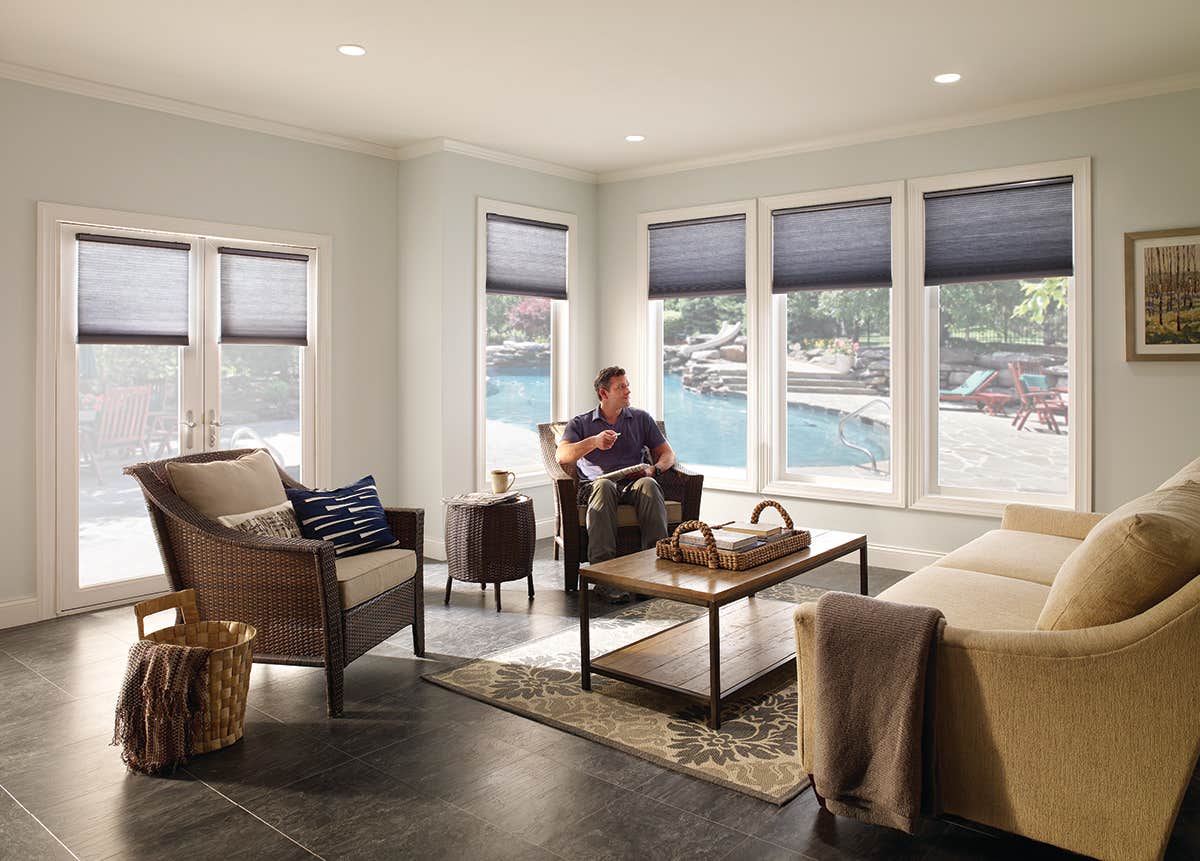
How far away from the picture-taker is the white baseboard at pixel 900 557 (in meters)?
5.22

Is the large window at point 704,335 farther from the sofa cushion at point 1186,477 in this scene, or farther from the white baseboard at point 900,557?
the sofa cushion at point 1186,477

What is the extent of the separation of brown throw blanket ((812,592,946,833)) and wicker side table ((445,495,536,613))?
7.91 ft

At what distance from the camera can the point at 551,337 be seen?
641cm

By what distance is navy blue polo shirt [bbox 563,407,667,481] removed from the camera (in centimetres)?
498

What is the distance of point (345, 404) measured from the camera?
5500 millimetres

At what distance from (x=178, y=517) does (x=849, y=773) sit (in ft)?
7.86

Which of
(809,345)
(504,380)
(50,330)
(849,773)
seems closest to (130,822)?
(849,773)

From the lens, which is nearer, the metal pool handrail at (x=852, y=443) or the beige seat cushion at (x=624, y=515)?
the beige seat cushion at (x=624, y=515)

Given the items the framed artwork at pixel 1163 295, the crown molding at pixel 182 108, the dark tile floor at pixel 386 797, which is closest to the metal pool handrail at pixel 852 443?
the framed artwork at pixel 1163 295

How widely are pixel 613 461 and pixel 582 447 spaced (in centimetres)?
23

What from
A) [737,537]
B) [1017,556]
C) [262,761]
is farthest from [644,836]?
[1017,556]

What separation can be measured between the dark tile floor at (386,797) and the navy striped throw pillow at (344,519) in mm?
Result: 529

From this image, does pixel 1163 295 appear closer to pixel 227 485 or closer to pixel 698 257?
pixel 698 257

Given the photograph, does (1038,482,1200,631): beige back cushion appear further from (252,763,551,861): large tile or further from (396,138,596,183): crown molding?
(396,138,596,183): crown molding
